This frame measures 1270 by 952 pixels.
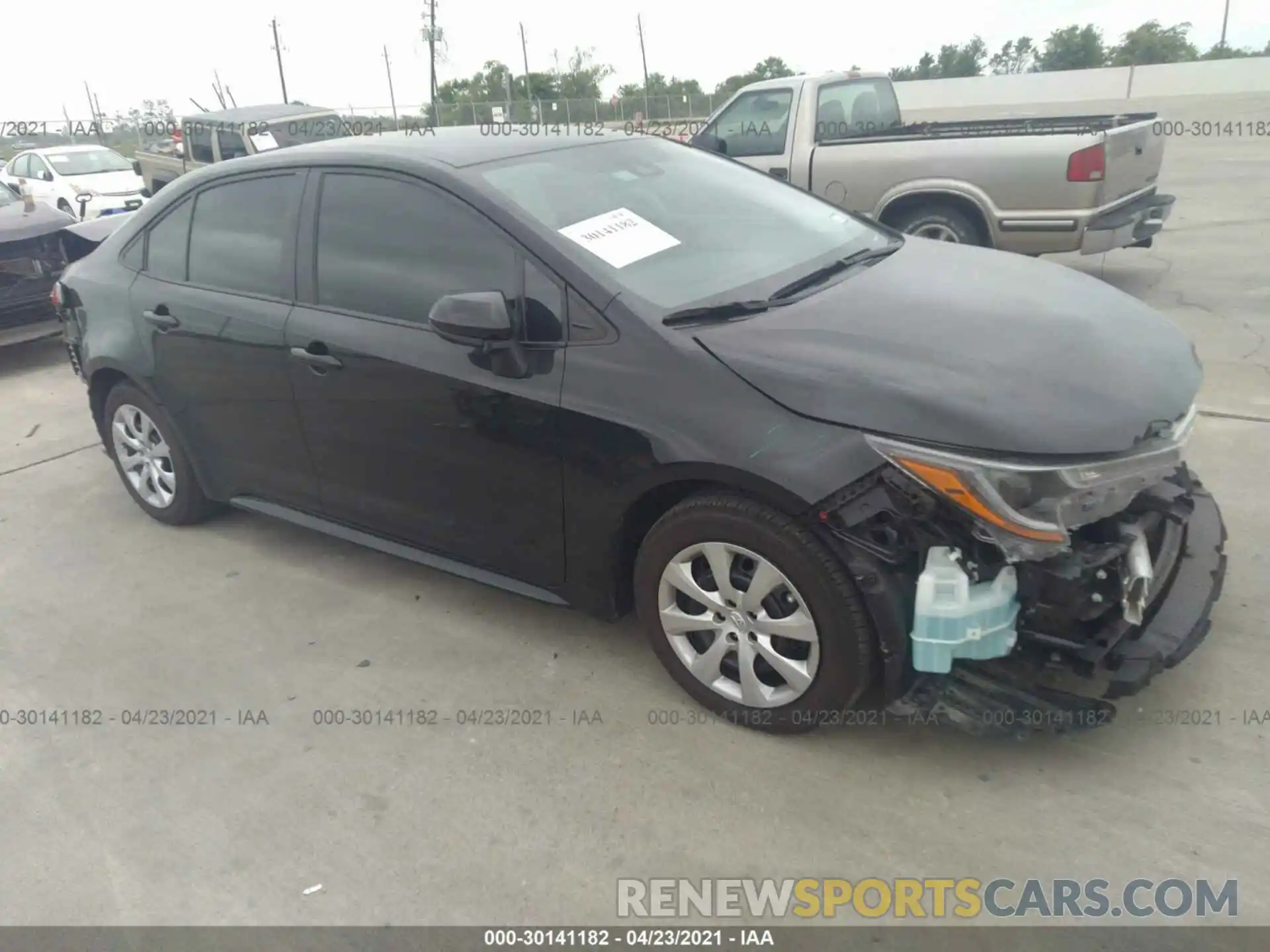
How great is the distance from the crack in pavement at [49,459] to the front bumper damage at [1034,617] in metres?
5.23

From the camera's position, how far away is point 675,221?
11.6 ft

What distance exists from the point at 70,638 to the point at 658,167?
9.91ft

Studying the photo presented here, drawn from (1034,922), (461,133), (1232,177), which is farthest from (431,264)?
(1232,177)

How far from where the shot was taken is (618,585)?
3219mm

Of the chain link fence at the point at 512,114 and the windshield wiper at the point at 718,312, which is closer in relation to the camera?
the windshield wiper at the point at 718,312

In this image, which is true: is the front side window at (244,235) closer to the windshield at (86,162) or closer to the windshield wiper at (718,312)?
the windshield wiper at (718,312)

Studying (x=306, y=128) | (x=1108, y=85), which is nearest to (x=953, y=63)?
(x=1108, y=85)

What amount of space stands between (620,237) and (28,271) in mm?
6744

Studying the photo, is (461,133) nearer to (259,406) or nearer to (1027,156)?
(259,406)

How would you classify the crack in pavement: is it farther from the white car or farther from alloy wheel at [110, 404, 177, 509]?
the white car

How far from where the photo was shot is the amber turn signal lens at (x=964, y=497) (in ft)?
8.18

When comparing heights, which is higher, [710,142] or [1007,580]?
[710,142]

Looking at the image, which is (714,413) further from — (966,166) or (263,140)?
(263,140)

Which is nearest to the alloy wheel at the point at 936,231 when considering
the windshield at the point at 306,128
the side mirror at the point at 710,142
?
the side mirror at the point at 710,142
